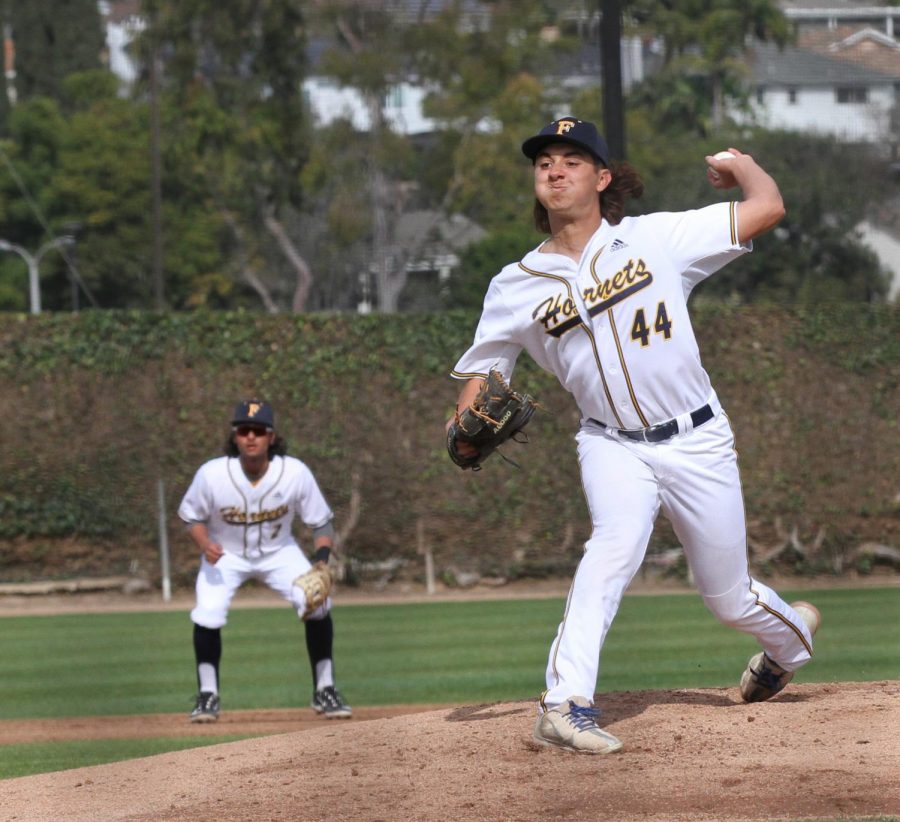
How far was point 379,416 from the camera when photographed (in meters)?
16.2

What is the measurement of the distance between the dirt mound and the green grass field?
180cm

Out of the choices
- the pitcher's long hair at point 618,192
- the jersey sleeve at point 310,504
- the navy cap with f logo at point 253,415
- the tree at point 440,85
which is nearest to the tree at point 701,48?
the tree at point 440,85

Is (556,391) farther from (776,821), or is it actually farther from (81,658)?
(776,821)

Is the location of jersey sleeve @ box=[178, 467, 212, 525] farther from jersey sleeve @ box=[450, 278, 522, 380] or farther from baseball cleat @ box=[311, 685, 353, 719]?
jersey sleeve @ box=[450, 278, 522, 380]

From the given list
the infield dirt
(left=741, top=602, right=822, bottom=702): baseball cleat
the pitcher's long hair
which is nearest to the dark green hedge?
the infield dirt

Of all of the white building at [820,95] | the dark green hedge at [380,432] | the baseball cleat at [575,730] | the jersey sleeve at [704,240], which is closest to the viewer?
the baseball cleat at [575,730]

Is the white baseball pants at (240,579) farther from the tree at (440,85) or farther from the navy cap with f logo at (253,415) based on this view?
the tree at (440,85)

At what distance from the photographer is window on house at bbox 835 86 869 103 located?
2825cm

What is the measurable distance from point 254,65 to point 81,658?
20.6 metres

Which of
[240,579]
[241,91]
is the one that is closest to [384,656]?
[240,579]

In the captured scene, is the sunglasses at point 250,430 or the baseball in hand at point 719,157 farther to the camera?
the sunglasses at point 250,430

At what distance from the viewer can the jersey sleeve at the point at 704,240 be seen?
15.5 ft

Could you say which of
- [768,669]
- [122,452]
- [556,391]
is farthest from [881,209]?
[768,669]

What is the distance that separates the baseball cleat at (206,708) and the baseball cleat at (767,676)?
131 inches
